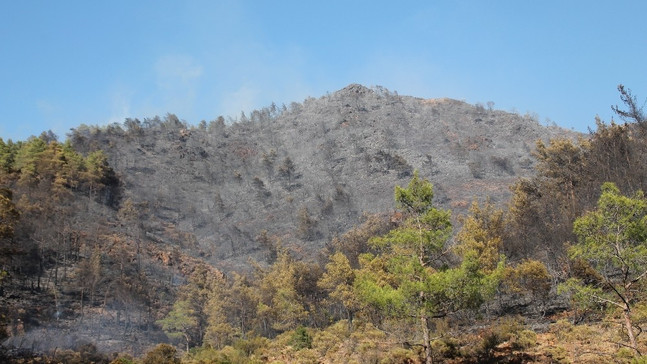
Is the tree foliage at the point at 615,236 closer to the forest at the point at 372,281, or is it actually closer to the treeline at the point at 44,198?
the forest at the point at 372,281

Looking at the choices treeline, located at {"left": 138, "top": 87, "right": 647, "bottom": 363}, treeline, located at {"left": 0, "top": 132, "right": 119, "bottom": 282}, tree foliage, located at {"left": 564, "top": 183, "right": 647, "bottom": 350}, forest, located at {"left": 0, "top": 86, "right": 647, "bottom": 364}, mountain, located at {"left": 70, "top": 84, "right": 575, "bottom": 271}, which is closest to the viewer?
tree foliage, located at {"left": 564, "top": 183, "right": 647, "bottom": 350}

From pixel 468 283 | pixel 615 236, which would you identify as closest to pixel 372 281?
pixel 468 283

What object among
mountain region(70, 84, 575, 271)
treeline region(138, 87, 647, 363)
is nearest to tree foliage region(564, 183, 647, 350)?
treeline region(138, 87, 647, 363)

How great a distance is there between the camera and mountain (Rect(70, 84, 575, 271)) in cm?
8662

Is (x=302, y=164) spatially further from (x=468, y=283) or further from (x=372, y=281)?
(x=468, y=283)

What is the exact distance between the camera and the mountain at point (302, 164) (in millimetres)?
86625

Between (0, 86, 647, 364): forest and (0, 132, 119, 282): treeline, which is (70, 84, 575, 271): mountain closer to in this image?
(0, 132, 119, 282): treeline

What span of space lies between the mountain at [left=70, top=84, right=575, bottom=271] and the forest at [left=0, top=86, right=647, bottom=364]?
1429cm

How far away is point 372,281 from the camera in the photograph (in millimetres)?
18578

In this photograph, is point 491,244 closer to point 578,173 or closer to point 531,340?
point 531,340

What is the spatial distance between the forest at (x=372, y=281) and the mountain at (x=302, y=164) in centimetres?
1429

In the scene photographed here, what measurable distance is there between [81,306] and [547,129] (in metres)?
125

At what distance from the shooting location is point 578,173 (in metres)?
43.4

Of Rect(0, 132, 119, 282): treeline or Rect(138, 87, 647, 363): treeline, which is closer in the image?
Rect(138, 87, 647, 363): treeline
